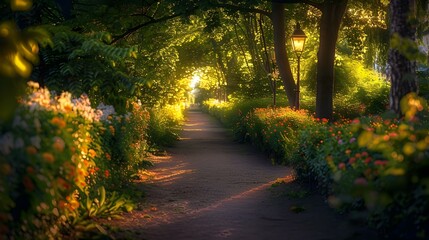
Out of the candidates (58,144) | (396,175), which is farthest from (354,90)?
(396,175)

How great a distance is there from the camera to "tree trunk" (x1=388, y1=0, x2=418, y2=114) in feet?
29.5

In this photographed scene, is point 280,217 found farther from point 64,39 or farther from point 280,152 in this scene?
point 280,152

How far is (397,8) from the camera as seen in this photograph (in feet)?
29.7

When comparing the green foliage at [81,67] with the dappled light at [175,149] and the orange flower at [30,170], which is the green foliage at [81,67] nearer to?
the dappled light at [175,149]

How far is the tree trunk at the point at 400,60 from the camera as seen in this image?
354 inches

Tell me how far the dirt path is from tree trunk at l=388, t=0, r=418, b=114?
7.49 ft

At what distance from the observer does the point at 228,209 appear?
9.39 meters

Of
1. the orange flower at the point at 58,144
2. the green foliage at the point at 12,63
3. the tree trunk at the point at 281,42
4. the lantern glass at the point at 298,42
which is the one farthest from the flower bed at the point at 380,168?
the tree trunk at the point at 281,42

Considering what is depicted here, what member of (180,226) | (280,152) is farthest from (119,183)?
(280,152)

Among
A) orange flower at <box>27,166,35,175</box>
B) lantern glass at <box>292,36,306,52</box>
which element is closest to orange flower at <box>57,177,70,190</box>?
orange flower at <box>27,166,35,175</box>

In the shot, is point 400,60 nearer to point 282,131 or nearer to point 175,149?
point 282,131

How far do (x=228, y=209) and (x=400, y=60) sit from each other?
389 centimetres

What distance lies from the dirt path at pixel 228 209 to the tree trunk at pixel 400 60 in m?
2.28

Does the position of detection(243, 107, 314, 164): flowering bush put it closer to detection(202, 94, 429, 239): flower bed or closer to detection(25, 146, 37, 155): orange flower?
detection(202, 94, 429, 239): flower bed
